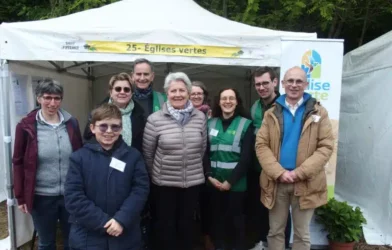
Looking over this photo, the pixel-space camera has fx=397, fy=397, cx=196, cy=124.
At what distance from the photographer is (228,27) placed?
4332 millimetres

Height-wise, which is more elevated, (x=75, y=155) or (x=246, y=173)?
(x=75, y=155)

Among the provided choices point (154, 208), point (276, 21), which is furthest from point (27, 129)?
point (276, 21)

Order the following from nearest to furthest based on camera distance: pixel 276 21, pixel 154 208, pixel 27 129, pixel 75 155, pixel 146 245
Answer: pixel 75 155 → pixel 27 129 → pixel 154 208 → pixel 146 245 → pixel 276 21

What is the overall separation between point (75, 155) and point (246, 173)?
4.80 feet

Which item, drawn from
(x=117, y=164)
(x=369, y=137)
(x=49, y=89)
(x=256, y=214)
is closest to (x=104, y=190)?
(x=117, y=164)

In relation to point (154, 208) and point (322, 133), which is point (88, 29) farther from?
point (322, 133)

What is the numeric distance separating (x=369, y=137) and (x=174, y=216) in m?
2.90

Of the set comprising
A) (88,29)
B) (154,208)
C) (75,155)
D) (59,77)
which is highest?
(88,29)

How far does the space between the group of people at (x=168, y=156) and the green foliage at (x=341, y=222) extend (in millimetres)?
845

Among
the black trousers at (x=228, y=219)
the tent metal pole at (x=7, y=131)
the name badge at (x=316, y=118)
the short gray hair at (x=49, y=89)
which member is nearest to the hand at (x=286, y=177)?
the name badge at (x=316, y=118)

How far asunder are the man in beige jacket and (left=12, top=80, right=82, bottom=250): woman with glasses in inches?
55.8

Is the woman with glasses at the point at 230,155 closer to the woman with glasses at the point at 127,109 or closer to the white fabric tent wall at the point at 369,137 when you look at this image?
the woman with glasses at the point at 127,109

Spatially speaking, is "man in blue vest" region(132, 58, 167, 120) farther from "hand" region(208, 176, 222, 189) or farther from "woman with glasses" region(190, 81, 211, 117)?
"hand" region(208, 176, 222, 189)

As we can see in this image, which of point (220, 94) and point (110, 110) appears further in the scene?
point (220, 94)
